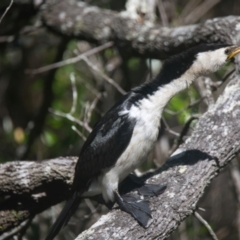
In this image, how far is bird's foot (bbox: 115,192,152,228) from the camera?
3.36 metres

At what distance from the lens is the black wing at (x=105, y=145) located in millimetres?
3846

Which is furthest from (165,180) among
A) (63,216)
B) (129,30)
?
(129,30)

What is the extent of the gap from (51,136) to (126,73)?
0.97 m

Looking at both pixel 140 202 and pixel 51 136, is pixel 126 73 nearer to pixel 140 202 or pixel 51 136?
pixel 51 136

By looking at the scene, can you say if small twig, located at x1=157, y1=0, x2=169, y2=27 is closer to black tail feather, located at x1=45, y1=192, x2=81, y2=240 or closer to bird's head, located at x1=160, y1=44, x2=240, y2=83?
bird's head, located at x1=160, y1=44, x2=240, y2=83

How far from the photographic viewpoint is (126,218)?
3.47m

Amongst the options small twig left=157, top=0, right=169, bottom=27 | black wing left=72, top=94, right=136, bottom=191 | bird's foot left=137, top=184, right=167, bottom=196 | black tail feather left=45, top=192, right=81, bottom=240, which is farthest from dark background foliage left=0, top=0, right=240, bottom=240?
bird's foot left=137, top=184, right=167, bottom=196

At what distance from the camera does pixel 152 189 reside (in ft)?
12.0

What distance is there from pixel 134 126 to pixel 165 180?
0.38 metres

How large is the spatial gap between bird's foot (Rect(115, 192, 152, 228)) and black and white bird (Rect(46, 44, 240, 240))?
0.11ft

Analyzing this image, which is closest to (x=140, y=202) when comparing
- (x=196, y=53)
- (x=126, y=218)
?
(x=126, y=218)

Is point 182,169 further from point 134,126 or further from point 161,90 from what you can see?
point 161,90

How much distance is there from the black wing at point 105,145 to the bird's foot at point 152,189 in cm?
27

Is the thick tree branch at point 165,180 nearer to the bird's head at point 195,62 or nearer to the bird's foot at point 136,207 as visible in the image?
the bird's foot at point 136,207
